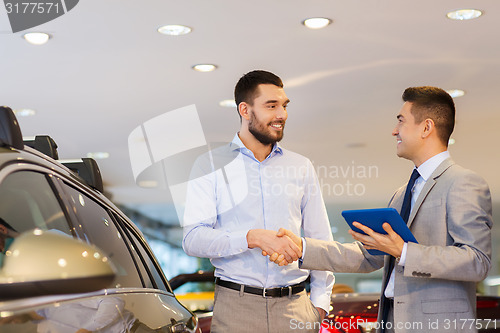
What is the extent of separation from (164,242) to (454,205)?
1532 centimetres

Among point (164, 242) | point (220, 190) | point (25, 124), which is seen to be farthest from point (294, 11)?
point (164, 242)

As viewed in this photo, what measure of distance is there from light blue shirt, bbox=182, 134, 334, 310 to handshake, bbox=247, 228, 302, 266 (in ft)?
0.18

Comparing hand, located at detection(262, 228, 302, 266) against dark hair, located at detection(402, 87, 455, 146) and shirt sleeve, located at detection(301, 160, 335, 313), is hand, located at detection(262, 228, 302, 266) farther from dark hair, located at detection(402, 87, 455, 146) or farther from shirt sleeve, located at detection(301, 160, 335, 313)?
dark hair, located at detection(402, 87, 455, 146)

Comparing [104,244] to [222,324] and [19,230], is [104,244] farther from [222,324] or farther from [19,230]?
[222,324]

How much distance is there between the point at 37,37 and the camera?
516 centimetres

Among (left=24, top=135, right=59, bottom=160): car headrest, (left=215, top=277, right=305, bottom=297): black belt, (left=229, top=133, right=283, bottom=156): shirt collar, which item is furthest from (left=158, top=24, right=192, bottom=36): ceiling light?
(left=24, top=135, right=59, bottom=160): car headrest

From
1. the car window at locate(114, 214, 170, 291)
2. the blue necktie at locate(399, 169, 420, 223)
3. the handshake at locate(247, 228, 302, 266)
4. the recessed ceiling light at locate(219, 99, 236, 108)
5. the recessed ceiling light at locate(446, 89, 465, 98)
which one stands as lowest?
the recessed ceiling light at locate(219, 99, 236, 108)

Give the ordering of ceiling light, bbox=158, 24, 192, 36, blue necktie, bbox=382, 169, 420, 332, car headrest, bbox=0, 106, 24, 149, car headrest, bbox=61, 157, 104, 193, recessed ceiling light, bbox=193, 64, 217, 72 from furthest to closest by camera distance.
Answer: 1. recessed ceiling light, bbox=193, 64, 217, 72
2. ceiling light, bbox=158, 24, 192, 36
3. blue necktie, bbox=382, 169, 420, 332
4. car headrest, bbox=61, 157, 104, 193
5. car headrest, bbox=0, 106, 24, 149

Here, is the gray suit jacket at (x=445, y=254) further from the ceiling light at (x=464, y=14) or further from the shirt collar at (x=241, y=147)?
the ceiling light at (x=464, y=14)

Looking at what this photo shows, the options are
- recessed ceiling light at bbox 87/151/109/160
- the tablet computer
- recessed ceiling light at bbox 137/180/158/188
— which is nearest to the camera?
the tablet computer

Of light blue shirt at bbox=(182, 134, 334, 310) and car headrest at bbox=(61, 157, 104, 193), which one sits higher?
car headrest at bbox=(61, 157, 104, 193)

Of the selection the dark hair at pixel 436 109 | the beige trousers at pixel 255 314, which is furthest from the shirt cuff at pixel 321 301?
the dark hair at pixel 436 109

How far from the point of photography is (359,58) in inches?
229

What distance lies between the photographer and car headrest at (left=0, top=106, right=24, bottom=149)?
5.04 feet
